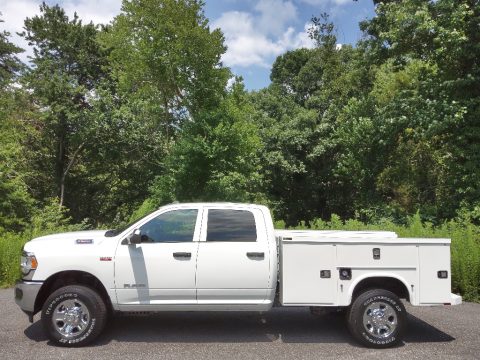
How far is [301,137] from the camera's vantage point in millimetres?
27781

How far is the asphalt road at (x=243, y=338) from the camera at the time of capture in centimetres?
592

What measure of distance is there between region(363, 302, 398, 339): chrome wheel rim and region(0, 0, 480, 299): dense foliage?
277 inches

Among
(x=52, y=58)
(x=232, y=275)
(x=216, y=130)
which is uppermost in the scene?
(x=52, y=58)

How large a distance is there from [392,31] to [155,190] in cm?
1322

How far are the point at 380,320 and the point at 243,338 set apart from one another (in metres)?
1.91

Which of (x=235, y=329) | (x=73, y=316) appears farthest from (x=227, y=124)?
(x=73, y=316)

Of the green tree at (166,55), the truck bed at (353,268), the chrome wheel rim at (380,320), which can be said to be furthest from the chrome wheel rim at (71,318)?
the green tree at (166,55)

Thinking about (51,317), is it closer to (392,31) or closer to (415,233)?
(415,233)

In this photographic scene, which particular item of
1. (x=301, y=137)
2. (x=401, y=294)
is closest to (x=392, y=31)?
(x=301, y=137)

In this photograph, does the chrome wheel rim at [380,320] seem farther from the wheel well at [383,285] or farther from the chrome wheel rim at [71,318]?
the chrome wheel rim at [71,318]

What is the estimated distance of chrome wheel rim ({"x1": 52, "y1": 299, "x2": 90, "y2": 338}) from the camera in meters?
6.16

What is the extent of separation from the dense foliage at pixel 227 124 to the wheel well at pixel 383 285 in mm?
6707

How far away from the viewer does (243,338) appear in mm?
6602

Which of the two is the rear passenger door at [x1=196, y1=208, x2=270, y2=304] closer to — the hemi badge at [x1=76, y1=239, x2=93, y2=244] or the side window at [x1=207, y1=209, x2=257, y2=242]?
the side window at [x1=207, y1=209, x2=257, y2=242]
